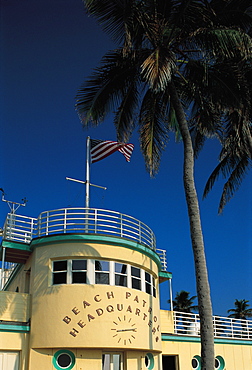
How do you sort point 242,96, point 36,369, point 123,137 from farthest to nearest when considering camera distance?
1. point 123,137
2. point 242,96
3. point 36,369

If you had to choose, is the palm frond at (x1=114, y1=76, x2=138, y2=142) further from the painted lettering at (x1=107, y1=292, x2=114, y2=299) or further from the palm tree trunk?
the painted lettering at (x1=107, y1=292, x2=114, y2=299)

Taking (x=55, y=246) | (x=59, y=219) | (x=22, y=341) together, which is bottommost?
(x=22, y=341)

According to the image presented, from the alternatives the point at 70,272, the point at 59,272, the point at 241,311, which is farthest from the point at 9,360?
the point at 241,311

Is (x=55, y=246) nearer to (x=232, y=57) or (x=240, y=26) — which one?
(x=232, y=57)

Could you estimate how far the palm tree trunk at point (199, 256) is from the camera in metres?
13.3

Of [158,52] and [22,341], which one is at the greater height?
[158,52]

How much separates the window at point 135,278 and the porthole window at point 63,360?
398 centimetres

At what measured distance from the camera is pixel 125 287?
18.6 metres

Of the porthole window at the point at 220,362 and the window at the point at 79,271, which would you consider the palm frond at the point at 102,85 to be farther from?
the porthole window at the point at 220,362

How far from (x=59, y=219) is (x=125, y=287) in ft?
13.4

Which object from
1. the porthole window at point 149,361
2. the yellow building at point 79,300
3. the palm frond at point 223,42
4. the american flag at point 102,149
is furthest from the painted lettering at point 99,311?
the palm frond at point 223,42

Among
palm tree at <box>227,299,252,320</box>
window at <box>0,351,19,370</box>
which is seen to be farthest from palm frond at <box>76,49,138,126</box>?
palm tree at <box>227,299,252,320</box>

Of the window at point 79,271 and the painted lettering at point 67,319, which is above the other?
the window at point 79,271

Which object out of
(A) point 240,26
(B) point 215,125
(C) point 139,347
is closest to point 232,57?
(A) point 240,26
